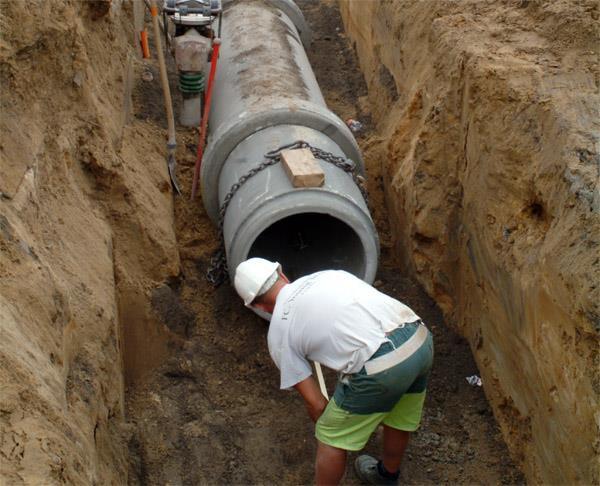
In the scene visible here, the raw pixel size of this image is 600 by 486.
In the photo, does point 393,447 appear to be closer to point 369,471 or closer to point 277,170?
point 369,471

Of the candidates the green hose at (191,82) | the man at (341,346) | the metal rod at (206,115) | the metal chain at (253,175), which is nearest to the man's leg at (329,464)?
the man at (341,346)

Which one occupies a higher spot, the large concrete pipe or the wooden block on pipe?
the wooden block on pipe

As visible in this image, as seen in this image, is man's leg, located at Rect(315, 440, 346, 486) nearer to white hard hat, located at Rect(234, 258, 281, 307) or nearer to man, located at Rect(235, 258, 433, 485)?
man, located at Rect(235, 258, 433, 485)

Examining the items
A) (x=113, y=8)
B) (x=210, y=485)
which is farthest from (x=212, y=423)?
(x=113, y=8)

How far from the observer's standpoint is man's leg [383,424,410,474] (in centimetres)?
429

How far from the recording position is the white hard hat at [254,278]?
4004mm

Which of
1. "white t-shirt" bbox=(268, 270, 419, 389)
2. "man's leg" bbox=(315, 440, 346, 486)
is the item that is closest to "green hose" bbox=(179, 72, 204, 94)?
"white t-shirt" bbox=(268, 270, 419, 389)

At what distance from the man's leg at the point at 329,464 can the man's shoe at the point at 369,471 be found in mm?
455

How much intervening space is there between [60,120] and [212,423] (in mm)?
2082

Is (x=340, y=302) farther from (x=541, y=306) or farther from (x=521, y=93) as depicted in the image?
(x=521, y=93)

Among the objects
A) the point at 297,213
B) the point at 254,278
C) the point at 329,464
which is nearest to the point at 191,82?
the point at 297,213

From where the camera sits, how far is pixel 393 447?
14.1 feet

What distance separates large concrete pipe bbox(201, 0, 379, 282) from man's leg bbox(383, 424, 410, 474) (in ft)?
4.63

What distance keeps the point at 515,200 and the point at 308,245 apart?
2119 millimetres
